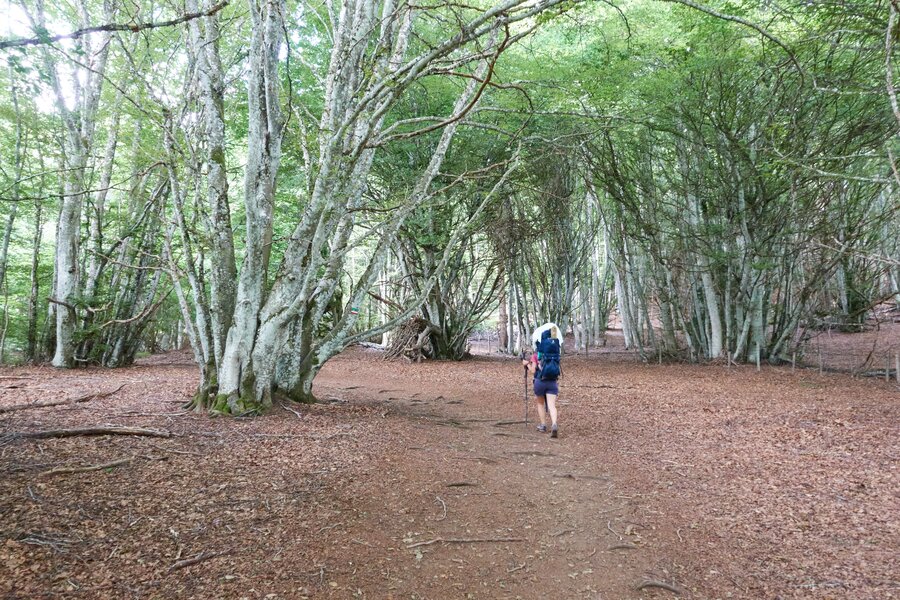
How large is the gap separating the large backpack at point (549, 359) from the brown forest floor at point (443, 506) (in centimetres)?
78

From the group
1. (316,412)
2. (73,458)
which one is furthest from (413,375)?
(73,458)

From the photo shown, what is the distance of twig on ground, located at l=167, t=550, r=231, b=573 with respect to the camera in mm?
2428

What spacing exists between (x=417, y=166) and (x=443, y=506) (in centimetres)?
1084

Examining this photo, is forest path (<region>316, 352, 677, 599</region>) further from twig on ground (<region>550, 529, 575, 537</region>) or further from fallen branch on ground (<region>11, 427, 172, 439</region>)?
fallen branch on ground (<region>11, 427, 172, 439</region>)

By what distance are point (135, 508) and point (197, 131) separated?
5726 mm

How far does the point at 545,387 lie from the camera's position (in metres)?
6.11

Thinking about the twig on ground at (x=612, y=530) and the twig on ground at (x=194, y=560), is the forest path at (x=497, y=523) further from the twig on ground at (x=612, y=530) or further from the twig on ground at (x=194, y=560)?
the twig on ground at (x=194, y=560)

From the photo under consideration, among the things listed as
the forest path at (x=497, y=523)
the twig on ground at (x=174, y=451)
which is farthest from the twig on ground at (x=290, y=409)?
the twig on ground at (x=174, y=451)

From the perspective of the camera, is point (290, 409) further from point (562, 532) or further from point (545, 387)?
point (562, 532)

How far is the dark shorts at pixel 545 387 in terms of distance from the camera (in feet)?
19.9

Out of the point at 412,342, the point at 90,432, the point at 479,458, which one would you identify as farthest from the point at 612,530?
the point at 412,342

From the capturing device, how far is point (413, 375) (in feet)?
38.5

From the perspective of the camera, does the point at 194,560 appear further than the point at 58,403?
No

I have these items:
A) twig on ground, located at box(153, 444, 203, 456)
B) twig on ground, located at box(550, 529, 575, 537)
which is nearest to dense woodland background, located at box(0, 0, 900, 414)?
twig on ground, located at box(153, 444, 203, 456)
